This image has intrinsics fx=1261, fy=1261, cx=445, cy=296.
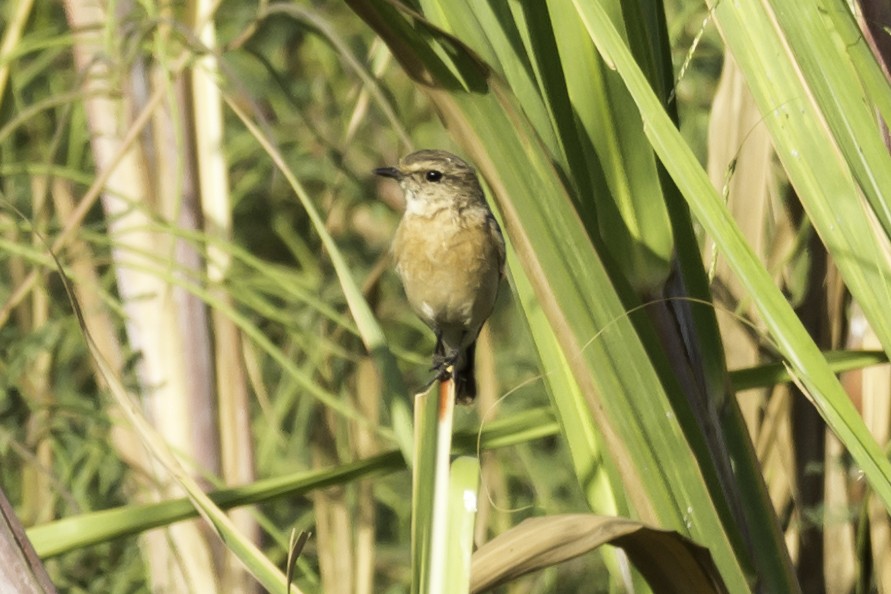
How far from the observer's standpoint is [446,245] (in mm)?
2439

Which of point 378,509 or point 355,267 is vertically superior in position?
point 355,267

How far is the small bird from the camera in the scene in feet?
7.97

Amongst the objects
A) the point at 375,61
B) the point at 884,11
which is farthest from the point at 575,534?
the point at 375,61

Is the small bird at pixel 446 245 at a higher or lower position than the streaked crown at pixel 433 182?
lower

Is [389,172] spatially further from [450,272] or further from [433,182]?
[450,272]

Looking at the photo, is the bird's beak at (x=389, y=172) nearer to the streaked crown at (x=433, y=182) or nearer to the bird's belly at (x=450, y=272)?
the streaked crown at (x=433, y=182)

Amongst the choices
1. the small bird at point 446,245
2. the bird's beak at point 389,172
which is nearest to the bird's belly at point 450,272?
the small bird at point 446,245

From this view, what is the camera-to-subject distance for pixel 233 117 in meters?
3.61

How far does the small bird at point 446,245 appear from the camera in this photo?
243 centimetres

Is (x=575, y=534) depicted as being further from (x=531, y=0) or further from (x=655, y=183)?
(x=531, y=0)

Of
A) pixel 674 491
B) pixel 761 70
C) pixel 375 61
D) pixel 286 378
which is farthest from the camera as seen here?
pixel 286 378

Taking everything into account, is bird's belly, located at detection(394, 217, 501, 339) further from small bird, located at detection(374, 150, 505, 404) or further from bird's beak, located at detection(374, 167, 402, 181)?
bird's beak, located at detection(374, 167, 402, 181)

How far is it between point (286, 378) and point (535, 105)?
185cm

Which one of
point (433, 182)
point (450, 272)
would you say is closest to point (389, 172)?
point (433, 182)
